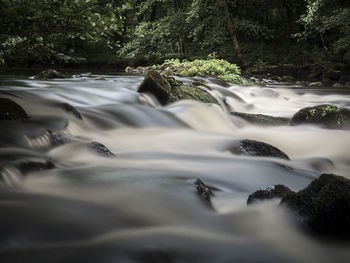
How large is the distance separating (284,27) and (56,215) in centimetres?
2738

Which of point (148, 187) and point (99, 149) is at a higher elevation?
point (99, 149)

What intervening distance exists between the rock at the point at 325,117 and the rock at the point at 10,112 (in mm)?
5142

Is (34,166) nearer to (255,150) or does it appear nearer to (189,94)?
(255,150)

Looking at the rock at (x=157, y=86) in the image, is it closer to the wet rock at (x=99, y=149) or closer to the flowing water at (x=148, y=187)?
the flowing water at (x=148, y=187)

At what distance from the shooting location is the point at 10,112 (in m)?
4.89

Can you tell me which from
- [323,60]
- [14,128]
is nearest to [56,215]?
[14,128]

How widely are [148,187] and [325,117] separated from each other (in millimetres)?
4834

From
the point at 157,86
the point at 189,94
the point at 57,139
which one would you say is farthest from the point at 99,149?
the point at 189,94

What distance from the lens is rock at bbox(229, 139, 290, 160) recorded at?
189 inches

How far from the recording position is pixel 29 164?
363 centimetres

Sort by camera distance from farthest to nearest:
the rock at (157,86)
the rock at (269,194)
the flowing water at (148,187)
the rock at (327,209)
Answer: the rock at (157,86), the rock at (269,194), the rock at (327,209), the flowing water at (148,187)

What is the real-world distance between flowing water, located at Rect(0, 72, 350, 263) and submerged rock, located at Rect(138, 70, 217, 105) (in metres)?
1.07

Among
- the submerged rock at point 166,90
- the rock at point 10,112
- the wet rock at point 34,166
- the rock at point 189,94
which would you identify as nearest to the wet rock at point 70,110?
the rock at point 10,112

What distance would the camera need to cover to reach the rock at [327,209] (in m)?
2.41
